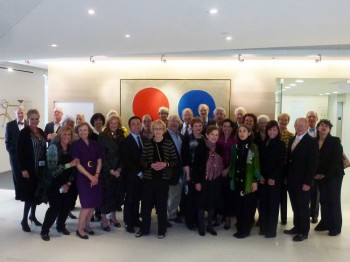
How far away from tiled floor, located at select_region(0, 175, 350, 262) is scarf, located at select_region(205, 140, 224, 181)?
82cm

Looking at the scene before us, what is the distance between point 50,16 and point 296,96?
25.0 ft

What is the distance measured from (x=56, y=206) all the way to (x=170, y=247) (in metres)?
1.49

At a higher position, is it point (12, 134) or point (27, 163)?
point (12, 134)

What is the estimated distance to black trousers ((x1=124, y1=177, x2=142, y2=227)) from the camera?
4.17m

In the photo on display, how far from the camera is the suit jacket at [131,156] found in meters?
4.11

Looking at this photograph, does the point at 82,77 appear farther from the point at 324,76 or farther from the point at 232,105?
the point at 324,76

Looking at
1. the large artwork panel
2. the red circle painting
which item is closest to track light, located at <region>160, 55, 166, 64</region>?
the large artwork panel

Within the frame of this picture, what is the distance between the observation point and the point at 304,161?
390 centimetres

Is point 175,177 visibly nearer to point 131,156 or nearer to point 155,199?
point 155,199

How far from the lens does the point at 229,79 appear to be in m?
6.89

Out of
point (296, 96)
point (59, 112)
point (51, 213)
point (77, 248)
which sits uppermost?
point (296, 96)

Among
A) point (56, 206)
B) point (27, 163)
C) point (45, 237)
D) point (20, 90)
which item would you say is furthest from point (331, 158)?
point (20, 90)

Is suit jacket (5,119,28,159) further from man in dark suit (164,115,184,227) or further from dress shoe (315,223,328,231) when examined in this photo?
dress shoe (315,223,328,231)

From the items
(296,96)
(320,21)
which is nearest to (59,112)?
(320,21)
